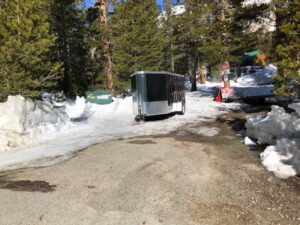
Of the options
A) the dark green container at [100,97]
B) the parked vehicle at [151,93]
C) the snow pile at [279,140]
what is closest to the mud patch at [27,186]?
the snow pile at [279,140]

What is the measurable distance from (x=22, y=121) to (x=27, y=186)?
7.43 m

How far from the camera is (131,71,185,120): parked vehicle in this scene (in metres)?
18.4

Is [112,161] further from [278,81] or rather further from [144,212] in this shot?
[278,81]

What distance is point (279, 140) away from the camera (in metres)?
9.59

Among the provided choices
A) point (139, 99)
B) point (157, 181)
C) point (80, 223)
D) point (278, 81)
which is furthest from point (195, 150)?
point (139, 99)

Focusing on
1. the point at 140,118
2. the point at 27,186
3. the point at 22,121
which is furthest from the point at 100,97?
the point at 27,186

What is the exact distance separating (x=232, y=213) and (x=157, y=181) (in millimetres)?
2174

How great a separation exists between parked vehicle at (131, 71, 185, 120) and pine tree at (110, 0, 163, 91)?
10913mm

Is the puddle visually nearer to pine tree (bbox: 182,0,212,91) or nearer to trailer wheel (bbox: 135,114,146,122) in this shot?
trailer wheel (bbox: 135,114,146,122)

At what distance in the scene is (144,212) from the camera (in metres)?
6.22

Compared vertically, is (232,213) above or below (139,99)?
below

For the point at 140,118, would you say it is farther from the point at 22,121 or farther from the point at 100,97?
the point at 100,97

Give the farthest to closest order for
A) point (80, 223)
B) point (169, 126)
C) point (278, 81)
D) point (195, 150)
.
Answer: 1. point (169, 126)
2. point (278, 81)
3. point (195, 150)
4. point (80, 223)

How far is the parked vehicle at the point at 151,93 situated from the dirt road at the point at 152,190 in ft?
24.6
